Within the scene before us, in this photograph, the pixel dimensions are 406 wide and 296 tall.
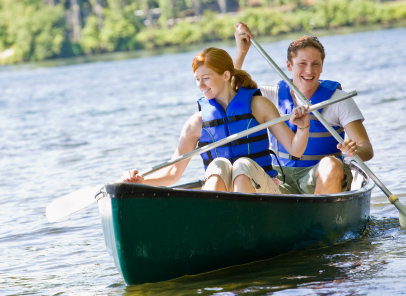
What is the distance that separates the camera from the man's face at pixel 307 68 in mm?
3408

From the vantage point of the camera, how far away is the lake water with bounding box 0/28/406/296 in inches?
113

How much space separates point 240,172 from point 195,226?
14.1 inches

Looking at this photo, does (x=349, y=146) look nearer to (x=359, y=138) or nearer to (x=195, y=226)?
(x=359, y=138)

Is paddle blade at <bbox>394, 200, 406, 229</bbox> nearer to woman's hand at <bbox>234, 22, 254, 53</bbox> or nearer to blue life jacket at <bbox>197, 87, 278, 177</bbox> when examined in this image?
blue life jacket at <bbox>197, 87, 278, 177</bbox>

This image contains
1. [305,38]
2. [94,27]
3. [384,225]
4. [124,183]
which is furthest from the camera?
[94,27]

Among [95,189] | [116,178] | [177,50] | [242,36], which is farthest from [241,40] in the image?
[177,50]

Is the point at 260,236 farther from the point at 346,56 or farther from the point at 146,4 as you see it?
the point at 146,4

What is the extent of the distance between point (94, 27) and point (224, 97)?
49450 mm

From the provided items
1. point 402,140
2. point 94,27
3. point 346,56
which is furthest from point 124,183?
point 94,27

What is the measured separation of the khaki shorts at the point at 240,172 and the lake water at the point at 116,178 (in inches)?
16.7

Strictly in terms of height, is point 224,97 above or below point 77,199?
above

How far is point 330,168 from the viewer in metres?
3.21

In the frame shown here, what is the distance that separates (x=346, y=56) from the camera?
18.9 meters

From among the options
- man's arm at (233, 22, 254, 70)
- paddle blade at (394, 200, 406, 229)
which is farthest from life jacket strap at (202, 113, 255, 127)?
paddle blade at (394, 200, 406, 229)
